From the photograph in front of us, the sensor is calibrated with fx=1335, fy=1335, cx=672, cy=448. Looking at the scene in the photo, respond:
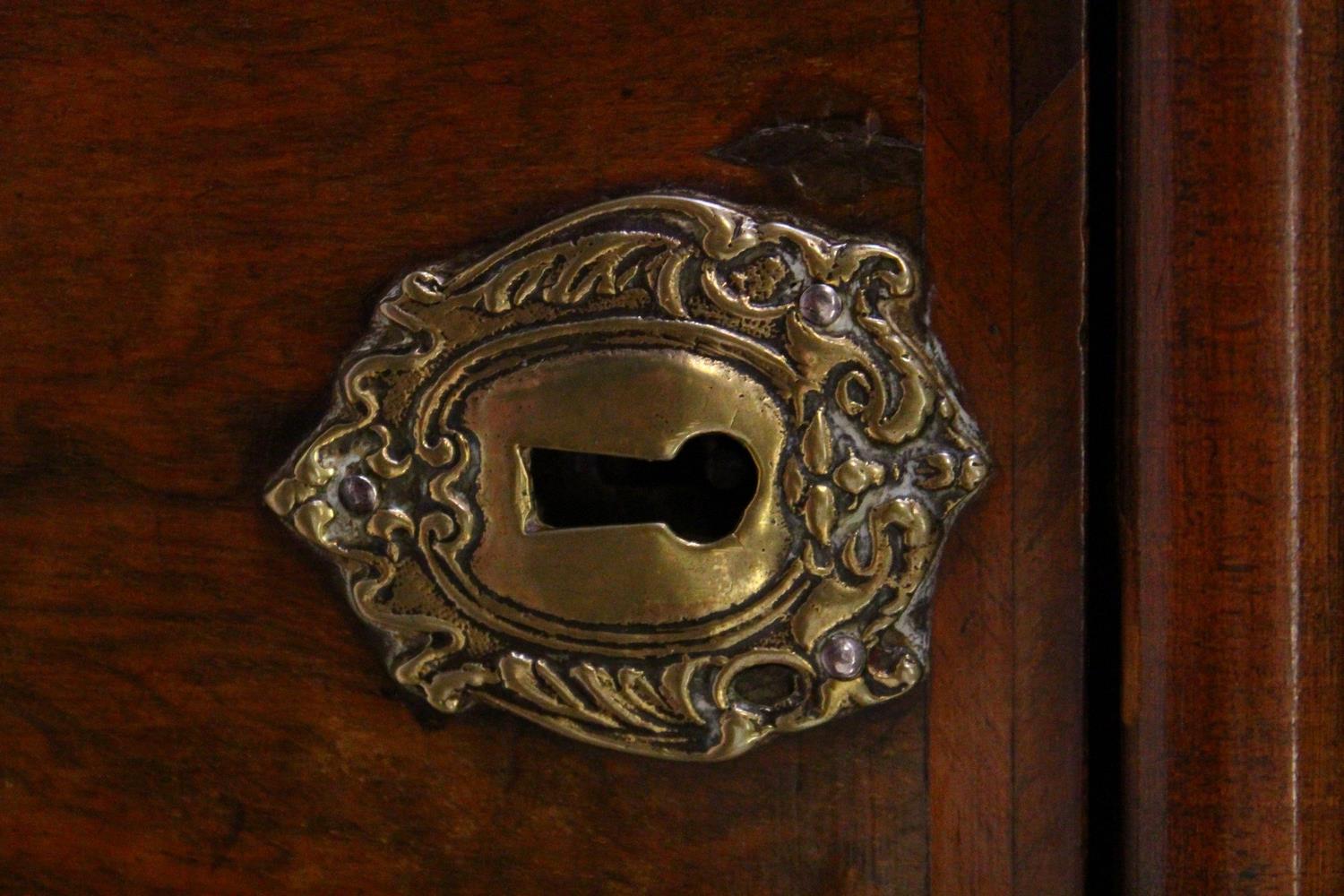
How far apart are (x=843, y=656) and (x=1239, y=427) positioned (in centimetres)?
15

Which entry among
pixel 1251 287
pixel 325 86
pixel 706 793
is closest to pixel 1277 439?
pixel 1251 287

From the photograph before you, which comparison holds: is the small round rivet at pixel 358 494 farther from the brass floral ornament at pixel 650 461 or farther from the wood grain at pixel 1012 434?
the wood grain at pixel 1012 434

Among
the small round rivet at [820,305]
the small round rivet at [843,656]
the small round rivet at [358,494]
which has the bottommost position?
the small round rivet at [843,656]

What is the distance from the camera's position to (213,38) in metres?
0.53

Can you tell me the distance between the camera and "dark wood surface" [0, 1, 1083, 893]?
465 millimetres

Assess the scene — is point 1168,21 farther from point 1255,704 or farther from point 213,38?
point 213,38

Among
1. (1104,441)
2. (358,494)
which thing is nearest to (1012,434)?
(1104,441)

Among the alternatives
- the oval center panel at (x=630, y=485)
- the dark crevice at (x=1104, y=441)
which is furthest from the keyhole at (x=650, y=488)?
the dark crevice at (x=1104, y=441)

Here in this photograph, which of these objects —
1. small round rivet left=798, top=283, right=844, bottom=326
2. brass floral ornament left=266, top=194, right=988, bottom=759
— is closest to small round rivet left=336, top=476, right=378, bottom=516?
brass floral ornament left=266, top=194, right=988, bottom=759

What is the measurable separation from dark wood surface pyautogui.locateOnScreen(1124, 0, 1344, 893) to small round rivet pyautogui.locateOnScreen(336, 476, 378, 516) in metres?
0.28

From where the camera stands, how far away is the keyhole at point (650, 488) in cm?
49

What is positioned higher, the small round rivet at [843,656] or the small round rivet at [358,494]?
the small round rivet at [358,494]

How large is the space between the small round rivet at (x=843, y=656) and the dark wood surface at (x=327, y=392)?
0.02 metres

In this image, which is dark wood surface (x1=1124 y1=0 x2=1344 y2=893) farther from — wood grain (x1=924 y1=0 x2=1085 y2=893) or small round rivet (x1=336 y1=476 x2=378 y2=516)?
small round rivet (x1=336 y1=476 x2=378 y2=516)
